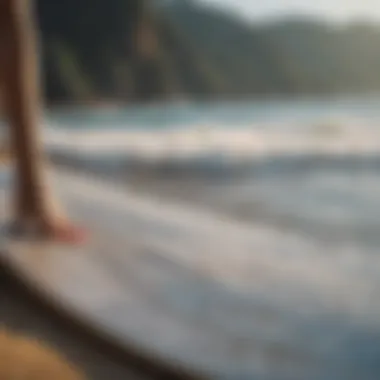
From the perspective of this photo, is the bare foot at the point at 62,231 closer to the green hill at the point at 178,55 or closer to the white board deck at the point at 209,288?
the white board deck at the point at 209,288

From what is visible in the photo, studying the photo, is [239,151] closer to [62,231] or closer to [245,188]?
[245,188]

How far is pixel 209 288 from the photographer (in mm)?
695

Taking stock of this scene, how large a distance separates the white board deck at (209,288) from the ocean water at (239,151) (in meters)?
0.02

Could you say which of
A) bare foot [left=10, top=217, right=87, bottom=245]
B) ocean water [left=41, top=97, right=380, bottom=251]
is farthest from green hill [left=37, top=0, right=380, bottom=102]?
bare foot [left=10, top=217, right=87, bottom=245]

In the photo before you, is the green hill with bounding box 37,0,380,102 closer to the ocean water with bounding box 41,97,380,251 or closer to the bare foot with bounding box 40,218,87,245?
the ocean water with bounding box 41,97,380,251

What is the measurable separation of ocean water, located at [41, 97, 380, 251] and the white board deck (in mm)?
21

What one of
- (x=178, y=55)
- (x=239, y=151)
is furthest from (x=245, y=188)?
(x=178, y=55)

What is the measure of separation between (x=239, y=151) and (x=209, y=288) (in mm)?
150

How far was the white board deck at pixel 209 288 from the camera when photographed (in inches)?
24.9

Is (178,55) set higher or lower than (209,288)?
higher

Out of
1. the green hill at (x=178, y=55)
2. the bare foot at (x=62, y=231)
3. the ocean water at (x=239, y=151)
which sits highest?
the green hill at (x=178, y=55)

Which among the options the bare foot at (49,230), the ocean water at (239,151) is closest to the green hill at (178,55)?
the ocean water at (239,151)

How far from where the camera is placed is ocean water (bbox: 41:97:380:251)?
747mm

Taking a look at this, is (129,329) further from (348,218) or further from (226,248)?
(348,218)
